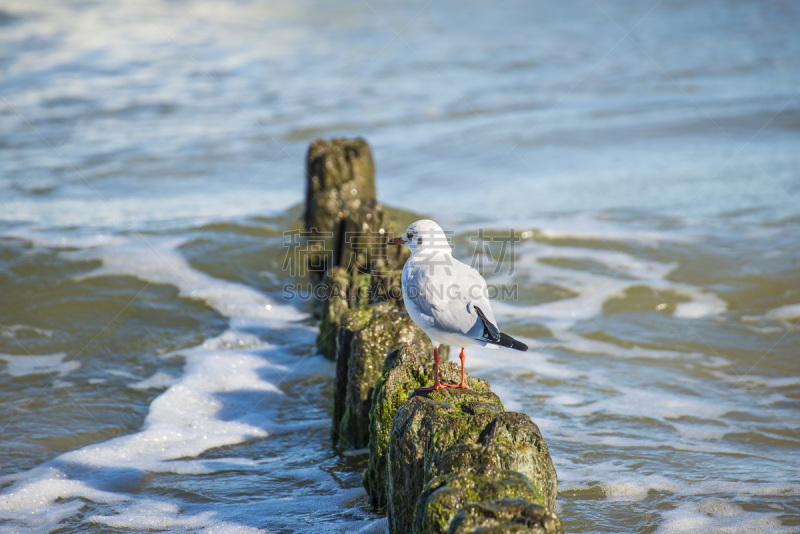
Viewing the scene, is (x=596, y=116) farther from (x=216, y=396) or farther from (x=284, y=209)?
(x=216, y=396)

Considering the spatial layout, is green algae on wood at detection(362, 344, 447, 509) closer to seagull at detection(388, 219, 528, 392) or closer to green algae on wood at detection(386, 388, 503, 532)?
seagull at detection(388, 219, 528, 392)

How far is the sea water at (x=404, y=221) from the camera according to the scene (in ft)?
13.6

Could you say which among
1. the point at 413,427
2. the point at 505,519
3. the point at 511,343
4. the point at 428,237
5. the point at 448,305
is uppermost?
the point at 428,237

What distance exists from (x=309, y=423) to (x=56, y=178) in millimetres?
8263

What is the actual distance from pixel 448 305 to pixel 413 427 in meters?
0.87

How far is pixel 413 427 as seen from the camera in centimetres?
299

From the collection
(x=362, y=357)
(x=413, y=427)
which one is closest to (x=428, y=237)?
(x=362, y=357)

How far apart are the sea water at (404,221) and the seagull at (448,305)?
3.32ft

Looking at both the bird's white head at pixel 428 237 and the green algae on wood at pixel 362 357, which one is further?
the green algae on wood at pixel 362 357

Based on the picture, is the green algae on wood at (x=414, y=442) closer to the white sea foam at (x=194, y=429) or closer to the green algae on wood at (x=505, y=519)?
the green algae on wood at (x=505, y=519)

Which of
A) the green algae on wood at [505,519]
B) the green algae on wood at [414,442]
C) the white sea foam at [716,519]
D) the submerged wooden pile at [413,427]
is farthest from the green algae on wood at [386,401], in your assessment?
the white sea foam at [716,519]

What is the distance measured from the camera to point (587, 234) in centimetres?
862

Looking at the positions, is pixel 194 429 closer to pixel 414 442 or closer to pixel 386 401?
pixel 386 401

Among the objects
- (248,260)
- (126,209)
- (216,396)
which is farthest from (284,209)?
(216,396)
